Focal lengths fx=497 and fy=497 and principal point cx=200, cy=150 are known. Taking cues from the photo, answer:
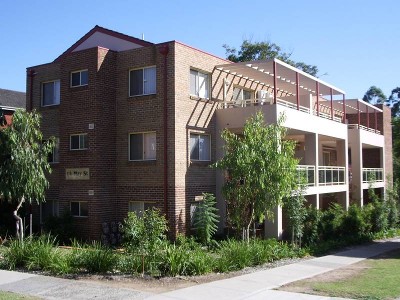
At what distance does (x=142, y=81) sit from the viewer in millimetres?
20141

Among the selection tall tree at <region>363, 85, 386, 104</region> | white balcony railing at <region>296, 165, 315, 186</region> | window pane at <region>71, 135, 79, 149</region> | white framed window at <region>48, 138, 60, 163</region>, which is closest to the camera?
white balcony railing at <region>296, 165, 315, 186</region>

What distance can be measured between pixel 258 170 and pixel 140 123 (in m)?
6.07

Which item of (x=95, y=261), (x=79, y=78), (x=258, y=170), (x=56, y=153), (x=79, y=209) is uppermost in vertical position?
(x=79, y=78)

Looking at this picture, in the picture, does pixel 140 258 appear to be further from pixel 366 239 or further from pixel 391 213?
pixel 391 213

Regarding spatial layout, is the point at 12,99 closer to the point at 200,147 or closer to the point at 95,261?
the point at 200,147

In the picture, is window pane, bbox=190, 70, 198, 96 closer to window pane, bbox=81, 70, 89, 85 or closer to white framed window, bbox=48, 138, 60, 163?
window pane, bbox=81, 70, 89, 85

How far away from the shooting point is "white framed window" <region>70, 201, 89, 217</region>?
20.2m

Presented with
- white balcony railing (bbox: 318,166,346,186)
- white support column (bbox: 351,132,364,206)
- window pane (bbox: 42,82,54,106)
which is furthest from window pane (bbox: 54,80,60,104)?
white support column (bbox: 351,132,364,206)

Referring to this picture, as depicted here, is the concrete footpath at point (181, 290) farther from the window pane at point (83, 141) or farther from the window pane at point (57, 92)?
the window pane at point (57, 92)

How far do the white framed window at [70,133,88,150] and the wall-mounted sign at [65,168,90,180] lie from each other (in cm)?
94

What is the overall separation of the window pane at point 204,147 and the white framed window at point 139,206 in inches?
115

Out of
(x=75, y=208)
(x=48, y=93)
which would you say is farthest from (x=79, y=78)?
(x=75, y=208)

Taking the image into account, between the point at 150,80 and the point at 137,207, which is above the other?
the point at 150,80

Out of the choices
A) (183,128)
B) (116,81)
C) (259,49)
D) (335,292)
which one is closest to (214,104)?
(183,128)
